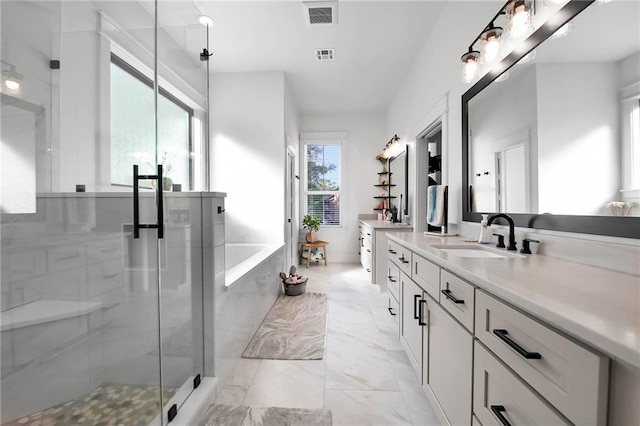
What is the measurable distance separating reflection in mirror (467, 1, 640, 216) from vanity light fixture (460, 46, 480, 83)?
0.26 metres

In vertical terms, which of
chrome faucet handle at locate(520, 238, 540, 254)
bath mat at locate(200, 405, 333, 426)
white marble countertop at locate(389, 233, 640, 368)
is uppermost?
chrome faucet handle at locate(520, 238, 540, 254)

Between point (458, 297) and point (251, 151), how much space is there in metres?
3.24

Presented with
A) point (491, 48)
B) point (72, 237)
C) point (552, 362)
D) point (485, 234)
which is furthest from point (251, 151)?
point (552, 362)

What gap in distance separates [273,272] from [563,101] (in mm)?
2803

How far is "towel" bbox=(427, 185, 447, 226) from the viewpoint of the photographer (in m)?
2.34

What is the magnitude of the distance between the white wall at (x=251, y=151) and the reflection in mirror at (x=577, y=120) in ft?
8.88

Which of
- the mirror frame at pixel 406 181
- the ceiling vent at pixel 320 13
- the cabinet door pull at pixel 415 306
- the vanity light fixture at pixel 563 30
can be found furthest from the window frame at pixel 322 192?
the vanity light fixture at pixel 563 30

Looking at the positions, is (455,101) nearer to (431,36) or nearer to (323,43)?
(431,36)

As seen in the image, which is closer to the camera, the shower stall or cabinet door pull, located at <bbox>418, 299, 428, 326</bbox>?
the shower stall

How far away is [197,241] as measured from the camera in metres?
1.61

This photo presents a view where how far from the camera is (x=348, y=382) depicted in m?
1.71

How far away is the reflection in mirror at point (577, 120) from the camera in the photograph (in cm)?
89

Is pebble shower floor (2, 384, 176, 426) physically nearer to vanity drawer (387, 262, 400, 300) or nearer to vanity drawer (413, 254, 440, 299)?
vanity drawer (413, 254, 440, 299)

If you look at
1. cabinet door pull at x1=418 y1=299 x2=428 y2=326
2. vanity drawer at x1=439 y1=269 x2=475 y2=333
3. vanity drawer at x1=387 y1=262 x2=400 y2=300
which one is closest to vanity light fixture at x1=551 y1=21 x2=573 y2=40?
vanity drawer at x1=439 y1=269 x2=475 y2=333
